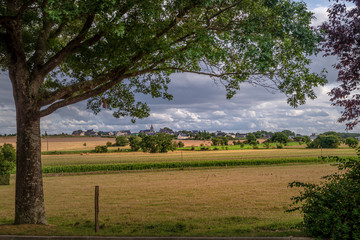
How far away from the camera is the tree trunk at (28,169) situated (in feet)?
33.8

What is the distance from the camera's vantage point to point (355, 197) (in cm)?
704

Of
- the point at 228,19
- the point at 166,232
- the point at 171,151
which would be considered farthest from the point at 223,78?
the point at 171,151

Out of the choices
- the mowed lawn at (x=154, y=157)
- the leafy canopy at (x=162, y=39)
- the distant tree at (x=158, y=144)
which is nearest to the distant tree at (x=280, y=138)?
the mowed lawn at (x=154, y=157)

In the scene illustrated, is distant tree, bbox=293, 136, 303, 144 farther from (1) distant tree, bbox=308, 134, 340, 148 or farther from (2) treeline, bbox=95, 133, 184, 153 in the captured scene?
(2) treeline, bbox=95, 133, 184, 153

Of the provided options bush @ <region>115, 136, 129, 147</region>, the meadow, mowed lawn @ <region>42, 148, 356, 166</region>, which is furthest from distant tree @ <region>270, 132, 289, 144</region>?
the meadow

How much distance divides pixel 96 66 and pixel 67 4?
4.36 m

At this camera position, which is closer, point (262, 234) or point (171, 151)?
point (262, 234)

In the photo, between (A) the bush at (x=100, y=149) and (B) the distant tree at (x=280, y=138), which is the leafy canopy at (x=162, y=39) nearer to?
(A) the bush at (x=100, y=149)

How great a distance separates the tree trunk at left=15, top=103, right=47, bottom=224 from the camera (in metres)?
10.3

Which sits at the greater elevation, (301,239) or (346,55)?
(346,55)

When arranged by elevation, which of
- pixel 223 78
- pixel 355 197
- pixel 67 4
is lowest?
pixel 355 197

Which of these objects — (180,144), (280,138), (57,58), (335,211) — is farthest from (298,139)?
(335,211)

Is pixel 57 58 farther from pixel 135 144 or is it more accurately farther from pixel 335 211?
pixel 135 144

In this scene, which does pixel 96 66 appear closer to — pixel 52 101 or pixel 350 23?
pixel 52 101
